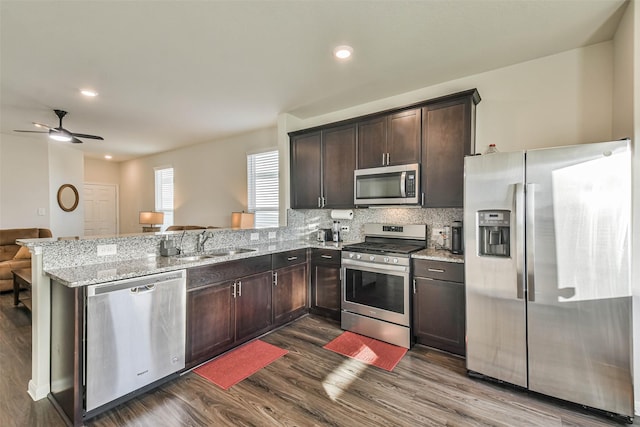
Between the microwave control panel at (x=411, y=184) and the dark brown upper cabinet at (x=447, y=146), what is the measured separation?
95 mm

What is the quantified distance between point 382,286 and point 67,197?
7044mm

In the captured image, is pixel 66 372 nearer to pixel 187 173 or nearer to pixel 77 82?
pixel 77 82

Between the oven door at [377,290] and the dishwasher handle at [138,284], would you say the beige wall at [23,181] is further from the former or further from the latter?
the oven door at [377,290]

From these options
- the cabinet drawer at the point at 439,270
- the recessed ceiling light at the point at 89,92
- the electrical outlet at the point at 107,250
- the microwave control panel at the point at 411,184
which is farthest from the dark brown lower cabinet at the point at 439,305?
the recessed ceiling light at the point at 89,92

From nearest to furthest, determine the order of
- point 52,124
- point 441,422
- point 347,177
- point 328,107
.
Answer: point 441,422, point 347,177, point 328,107, point 52,124

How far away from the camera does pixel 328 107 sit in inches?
157

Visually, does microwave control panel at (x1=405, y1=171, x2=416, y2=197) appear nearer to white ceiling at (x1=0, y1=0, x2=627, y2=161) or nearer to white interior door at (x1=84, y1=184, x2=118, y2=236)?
white ceiling at (x1=0, y1=0, x2=627, y2=161)

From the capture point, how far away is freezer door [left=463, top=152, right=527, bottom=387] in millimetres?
2170

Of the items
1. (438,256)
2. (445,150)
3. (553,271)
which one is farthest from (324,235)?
(553,271)

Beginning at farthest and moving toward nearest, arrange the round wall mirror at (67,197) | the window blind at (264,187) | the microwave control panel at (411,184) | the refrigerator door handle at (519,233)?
1. the round wall mirror at (67,197)
2. the window blind at (264,187)
3. the microwave control panel at (411,184)
4. the refrigerator door handle at (519,233)

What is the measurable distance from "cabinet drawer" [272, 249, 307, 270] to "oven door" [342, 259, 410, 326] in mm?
569

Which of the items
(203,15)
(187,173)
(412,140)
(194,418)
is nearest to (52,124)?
(187,173)

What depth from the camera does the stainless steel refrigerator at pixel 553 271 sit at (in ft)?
6.19

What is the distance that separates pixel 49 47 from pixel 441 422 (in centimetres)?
418
